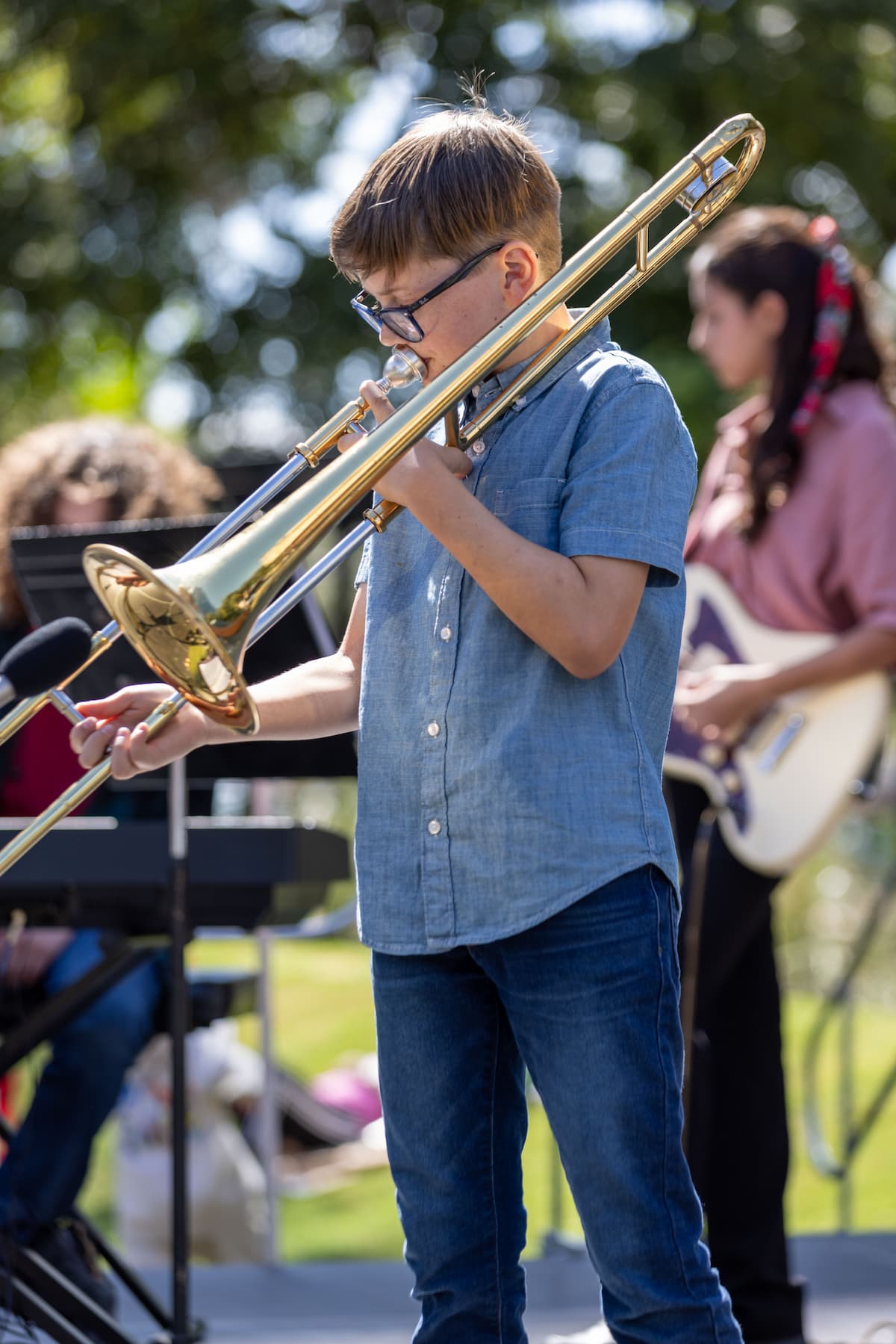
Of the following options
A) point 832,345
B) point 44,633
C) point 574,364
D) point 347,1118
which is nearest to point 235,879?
Answer: point 44,633

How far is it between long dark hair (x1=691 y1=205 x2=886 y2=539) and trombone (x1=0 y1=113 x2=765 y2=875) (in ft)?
3.48

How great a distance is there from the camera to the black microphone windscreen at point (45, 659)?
1618 millimetres

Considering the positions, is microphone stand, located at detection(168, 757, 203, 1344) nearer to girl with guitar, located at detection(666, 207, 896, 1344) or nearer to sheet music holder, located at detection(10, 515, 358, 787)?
sheet music holder, located at detection(10, 515, 358, 787)

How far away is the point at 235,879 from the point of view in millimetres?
2410

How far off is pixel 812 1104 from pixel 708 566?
1.78m

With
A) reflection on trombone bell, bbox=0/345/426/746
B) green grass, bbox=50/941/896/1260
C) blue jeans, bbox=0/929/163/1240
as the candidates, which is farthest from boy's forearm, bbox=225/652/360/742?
green grass, bbox=50/941/896/1260

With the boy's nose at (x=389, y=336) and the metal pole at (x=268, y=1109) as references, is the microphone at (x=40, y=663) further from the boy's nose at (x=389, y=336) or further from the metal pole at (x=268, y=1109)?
the metal pole at (x=268, y=1109)

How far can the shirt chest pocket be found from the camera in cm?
166

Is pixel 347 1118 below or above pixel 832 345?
below

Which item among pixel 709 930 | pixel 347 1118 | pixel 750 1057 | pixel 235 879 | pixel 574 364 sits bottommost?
pixel 347 1118

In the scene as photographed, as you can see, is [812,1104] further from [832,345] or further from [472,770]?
[472,770]

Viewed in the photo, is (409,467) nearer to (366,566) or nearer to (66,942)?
(366,566)

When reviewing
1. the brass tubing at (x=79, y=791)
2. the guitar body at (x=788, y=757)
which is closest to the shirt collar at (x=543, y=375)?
the brass tubing at (x=79, y=791)

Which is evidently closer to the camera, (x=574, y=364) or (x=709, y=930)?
(x=574, y=364)
